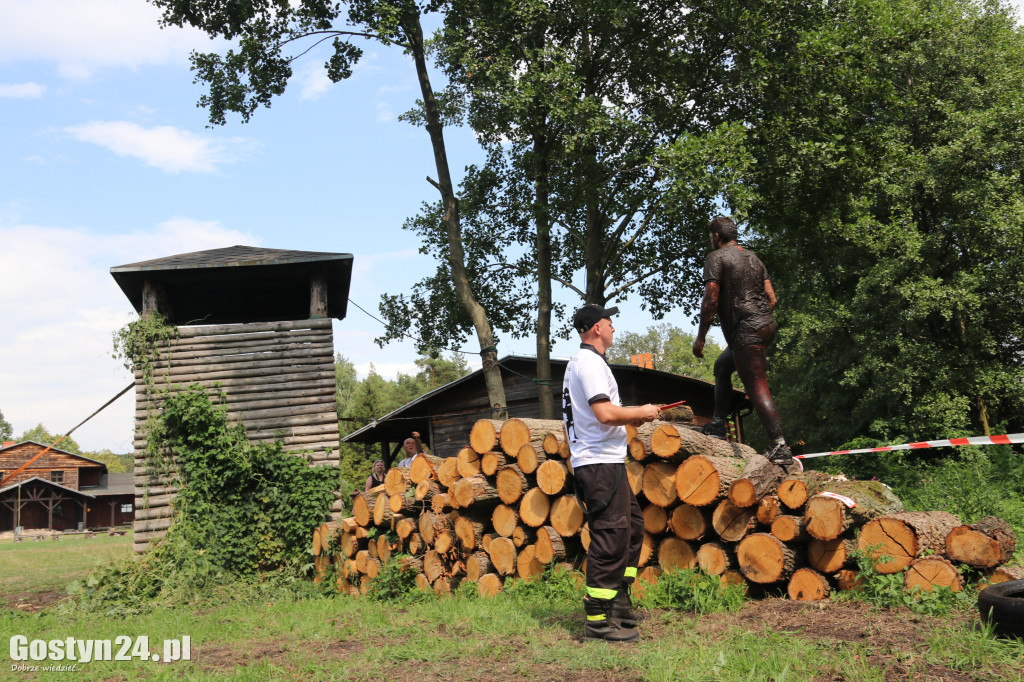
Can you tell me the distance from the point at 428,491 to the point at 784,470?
3.84 metres

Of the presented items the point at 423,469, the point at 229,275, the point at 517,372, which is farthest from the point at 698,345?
the point at 517,372

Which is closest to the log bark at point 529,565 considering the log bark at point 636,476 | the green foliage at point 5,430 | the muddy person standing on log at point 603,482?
the log bark at point 636,476

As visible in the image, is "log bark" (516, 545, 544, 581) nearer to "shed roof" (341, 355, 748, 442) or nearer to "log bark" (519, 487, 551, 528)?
"log bark" (519, 487, 551, 528)

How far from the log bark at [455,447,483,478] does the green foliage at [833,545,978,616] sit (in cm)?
366

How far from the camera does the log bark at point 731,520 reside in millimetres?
5879

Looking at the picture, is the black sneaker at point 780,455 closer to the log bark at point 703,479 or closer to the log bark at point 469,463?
the log bark at point 703,479

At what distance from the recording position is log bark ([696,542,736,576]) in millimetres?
5875

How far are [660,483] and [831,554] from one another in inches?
55.4

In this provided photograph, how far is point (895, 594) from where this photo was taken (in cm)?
495

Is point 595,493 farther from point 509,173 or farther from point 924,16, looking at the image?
point 924,16

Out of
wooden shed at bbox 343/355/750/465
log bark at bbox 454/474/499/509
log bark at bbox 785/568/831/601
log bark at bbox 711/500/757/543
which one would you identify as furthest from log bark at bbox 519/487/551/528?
wooden shed at bbox 343/355/750/465

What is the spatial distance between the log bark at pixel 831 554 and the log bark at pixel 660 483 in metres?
1.14

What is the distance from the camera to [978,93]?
2147 cm

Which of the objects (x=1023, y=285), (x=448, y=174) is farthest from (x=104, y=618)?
(x=1023, y=285)
